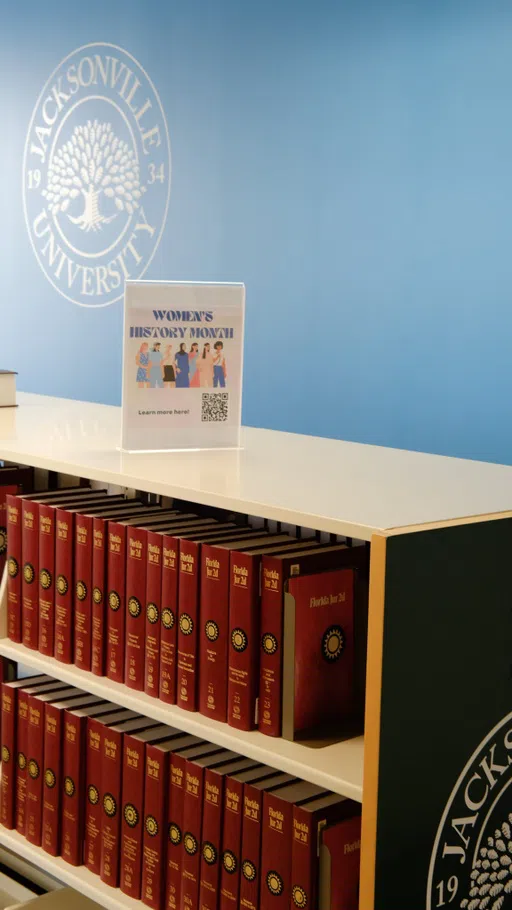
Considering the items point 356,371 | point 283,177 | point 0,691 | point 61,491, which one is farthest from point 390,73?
point 0,691

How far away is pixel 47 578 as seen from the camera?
82.6 inches

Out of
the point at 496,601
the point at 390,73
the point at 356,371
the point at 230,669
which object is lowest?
the point at 230,669

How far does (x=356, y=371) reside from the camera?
361 centimetres

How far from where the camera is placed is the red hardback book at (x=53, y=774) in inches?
84.2

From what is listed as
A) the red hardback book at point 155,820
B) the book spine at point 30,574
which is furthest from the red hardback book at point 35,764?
the red hardback book at point 155,820

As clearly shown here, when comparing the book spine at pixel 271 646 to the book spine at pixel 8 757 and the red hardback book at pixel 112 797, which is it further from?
the book spine at pixel 8 757

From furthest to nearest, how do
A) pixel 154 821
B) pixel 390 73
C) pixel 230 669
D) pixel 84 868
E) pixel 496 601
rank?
pixel 390 73 < pixel 84 868 < pixel 154 821 < pixel 230 669 < pixel 496 601

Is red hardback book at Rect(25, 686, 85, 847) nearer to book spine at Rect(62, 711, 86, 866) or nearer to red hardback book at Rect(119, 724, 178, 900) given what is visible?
book spine at Rect(62, 711, 86, 866)

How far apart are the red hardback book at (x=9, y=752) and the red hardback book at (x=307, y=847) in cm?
85

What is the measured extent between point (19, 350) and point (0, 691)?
300cm

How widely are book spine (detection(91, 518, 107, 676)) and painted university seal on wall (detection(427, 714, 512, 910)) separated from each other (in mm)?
723

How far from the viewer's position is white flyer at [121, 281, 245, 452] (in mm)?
1979

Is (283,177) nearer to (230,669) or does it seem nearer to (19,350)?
(19,350)

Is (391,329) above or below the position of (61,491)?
above
